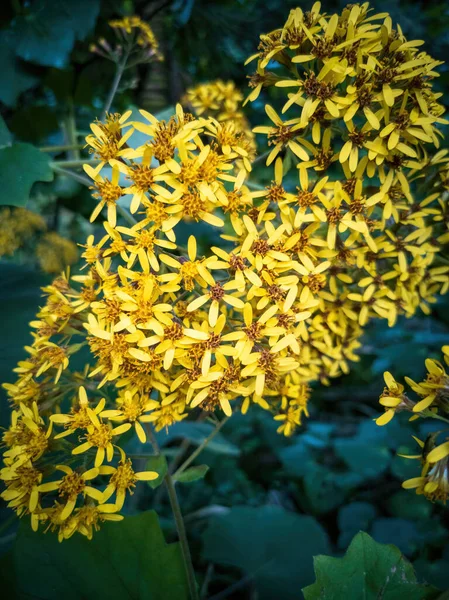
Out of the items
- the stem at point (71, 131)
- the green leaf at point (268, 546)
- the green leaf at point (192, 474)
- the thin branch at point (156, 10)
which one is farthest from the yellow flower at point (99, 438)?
the thin branch at point (156, 10)

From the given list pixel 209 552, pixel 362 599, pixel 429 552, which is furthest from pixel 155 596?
pixel 429 552

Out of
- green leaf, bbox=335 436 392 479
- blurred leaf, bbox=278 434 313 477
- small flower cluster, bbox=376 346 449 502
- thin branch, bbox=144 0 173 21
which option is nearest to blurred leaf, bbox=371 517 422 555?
green leaf, bbox=335 436 392 479

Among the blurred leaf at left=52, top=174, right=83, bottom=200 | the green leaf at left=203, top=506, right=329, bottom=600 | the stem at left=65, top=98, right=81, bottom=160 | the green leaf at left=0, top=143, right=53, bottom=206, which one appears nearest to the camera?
the green leaf at left=0, top=143, right=53, bottom=206

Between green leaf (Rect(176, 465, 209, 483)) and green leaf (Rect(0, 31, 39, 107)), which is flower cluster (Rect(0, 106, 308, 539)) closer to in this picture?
green leaf (Rect(176, 465, 209, 483))

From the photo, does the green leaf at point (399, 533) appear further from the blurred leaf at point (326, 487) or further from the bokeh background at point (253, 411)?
the blurred leaf at point (326, 487)

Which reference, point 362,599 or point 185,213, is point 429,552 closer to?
point 362,599

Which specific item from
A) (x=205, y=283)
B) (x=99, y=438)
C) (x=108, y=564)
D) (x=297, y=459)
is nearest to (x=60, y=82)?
(x=205, y=283)
